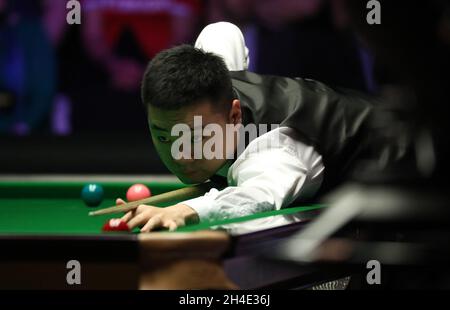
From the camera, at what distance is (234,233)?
71.7 inches

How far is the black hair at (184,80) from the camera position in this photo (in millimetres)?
2377

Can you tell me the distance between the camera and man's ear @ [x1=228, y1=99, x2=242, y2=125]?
8.34 ft

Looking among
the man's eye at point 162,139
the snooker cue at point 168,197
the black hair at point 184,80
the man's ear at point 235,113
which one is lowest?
the snooker cue at point 168,197

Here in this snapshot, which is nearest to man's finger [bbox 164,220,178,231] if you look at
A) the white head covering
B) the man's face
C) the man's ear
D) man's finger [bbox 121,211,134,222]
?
man's finger [bbox 121,211,134,222]

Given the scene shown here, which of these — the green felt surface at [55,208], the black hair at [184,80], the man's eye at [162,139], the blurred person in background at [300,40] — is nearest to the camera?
the green felt surface at [55,208]

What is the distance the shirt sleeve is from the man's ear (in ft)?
0.36

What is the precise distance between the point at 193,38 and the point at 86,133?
5.88 ft

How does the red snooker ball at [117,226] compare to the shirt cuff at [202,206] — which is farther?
the shirt cuff at [202,206]

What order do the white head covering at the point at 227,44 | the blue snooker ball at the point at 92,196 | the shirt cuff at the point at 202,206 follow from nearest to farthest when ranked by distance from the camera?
the shirt cuff at the point at 202,206 < the blue snooker ball at the point at 92,196 < the white head covering at the point at 227,44

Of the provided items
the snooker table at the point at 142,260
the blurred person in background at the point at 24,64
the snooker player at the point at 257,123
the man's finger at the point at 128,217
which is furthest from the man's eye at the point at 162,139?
the blurred person in background at the point at 24,64

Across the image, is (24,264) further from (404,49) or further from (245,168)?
(404,49)

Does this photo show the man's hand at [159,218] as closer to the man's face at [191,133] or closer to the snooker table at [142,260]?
the snooker table at [142,260]

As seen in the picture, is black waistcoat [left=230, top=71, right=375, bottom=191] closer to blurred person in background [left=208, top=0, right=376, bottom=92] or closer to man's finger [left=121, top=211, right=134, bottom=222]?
man's finger [left=121, top=211, right=134, bottom=222]

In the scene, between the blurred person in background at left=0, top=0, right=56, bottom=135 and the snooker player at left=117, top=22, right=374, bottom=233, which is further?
the blurred person in background at left=0, top=0, right=56, bottom=135
